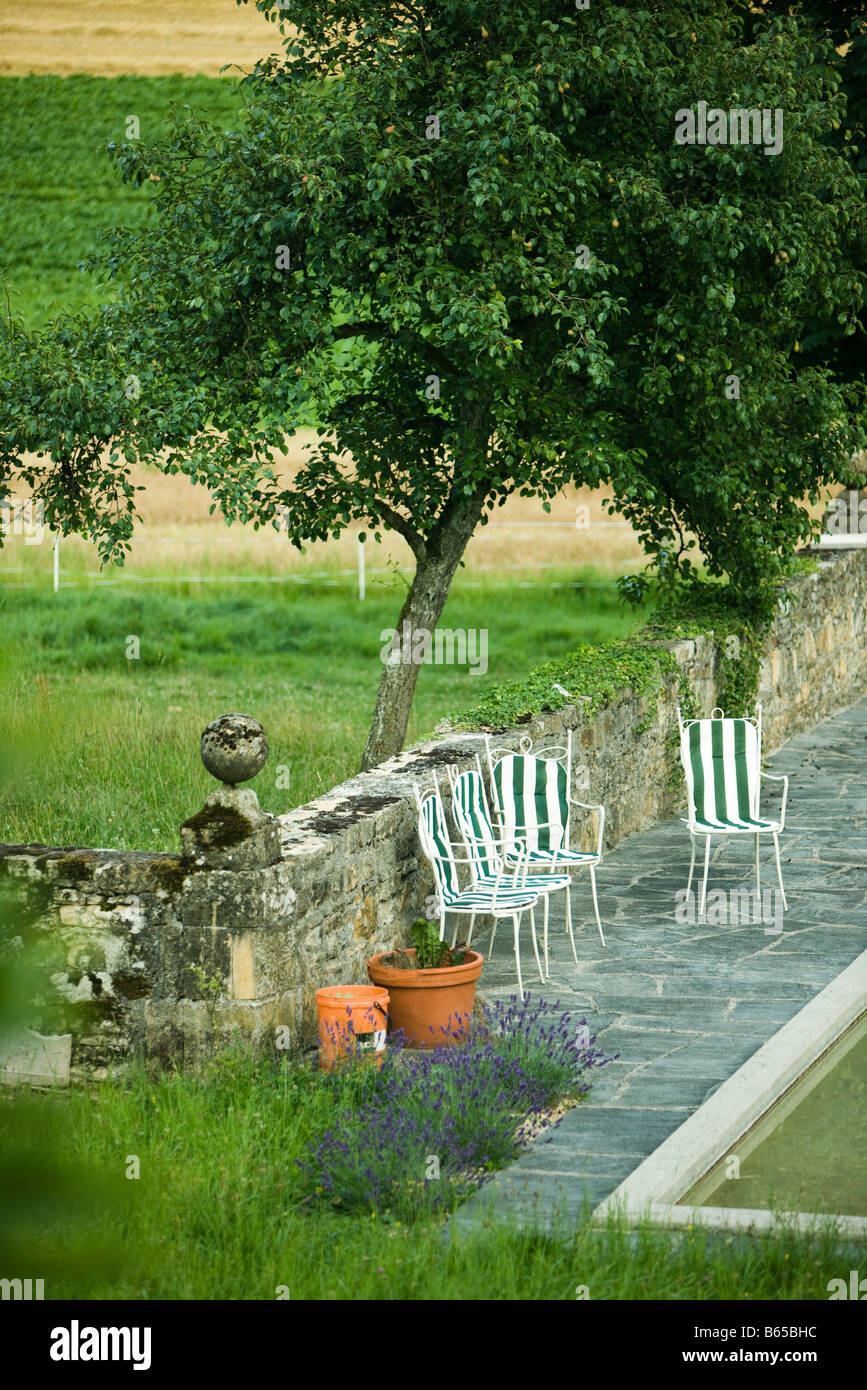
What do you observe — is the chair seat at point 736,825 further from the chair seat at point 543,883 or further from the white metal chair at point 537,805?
the chair seat at point 543,883

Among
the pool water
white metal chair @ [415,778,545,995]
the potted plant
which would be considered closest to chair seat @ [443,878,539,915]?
white metal chair @ [415,778,545,995]

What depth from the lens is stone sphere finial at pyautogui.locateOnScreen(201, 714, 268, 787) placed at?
5.88 m

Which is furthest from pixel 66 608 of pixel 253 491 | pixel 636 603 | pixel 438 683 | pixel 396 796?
pixel 396 796

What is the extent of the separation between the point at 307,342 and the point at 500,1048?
5657 millimetres

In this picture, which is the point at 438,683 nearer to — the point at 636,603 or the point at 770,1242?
the point at 636,603

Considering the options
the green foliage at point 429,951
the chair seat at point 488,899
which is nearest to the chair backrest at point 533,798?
the chair seat at point 488,899

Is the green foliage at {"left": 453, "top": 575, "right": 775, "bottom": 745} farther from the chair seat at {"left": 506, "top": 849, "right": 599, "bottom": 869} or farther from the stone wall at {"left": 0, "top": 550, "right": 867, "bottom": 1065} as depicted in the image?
the stone wall at {"left": 0, "top": 550, "right": 867, "bottom": 1065}

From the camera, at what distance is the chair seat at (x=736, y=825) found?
8570 millimetres

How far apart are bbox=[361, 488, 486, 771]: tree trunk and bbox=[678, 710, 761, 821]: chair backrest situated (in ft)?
8.56

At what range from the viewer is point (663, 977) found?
727cm
